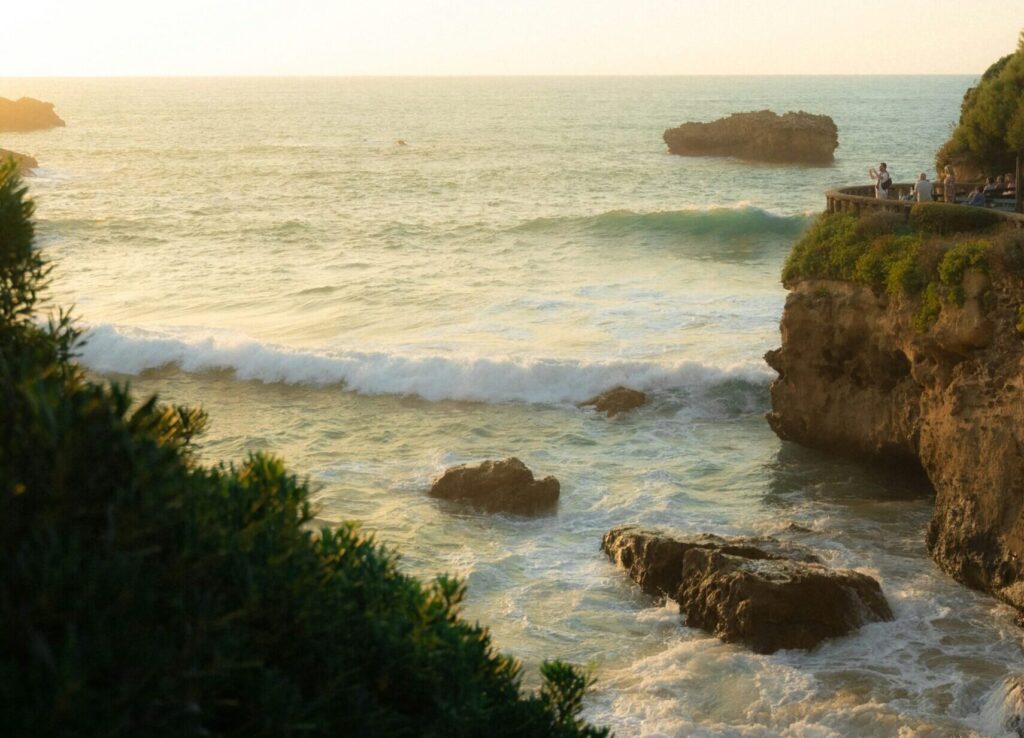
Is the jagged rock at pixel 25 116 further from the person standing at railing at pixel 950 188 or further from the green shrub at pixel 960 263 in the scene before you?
the green shrub at pixel 960 263

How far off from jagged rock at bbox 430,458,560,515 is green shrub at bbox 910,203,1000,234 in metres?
8.57

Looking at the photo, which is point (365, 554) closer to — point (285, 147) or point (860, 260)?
point (860, 260)

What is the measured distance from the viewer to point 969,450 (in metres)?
20.8

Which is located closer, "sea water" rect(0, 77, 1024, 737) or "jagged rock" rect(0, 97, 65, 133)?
"sea water" rect(0, 77, 1024, 737)

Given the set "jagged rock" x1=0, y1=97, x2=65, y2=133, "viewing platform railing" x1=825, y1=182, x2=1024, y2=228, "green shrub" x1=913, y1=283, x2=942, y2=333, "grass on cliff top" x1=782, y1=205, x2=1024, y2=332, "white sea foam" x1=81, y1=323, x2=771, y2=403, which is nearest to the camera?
"grass on cliff top" x1=782, y1=205, x2=1024, y2=332

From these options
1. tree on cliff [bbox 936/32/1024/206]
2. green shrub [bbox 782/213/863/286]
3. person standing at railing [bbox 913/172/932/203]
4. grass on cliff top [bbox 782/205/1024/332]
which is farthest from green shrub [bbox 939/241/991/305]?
tree on cliff [bbox 936/32/1024/206]

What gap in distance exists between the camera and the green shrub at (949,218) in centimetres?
2297

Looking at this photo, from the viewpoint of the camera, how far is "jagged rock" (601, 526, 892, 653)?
1822 cm

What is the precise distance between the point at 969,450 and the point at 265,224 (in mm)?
49514

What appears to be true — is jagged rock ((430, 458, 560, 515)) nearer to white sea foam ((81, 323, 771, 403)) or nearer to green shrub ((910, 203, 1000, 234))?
white sea foam ((81, 323, 771, 403))

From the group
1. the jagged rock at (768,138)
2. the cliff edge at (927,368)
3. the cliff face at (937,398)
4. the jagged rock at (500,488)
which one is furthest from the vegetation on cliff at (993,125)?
the jagged rock at (768,138)

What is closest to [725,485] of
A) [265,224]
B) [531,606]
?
[531,606]

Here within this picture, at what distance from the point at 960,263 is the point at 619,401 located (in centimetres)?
1112

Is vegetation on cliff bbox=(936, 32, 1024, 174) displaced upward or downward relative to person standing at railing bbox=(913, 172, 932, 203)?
upward
